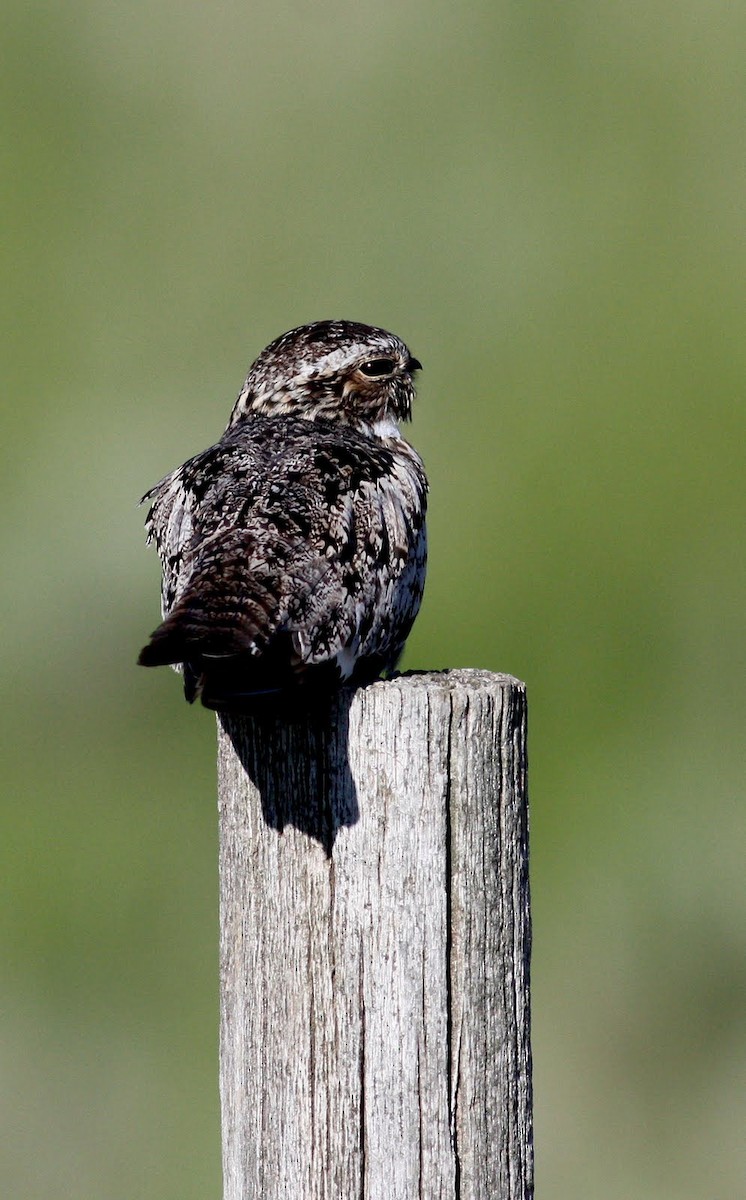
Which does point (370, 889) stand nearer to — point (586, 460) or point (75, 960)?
point (75, 960)

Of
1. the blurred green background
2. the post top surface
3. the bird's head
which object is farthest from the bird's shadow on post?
the blurred green background

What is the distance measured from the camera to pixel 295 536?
430 centimetres

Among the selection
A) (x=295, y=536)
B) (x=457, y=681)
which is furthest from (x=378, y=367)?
(x=457, y=681)

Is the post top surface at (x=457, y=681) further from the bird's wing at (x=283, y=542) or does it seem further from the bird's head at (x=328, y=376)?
the bird's head at (x=328, y=376)

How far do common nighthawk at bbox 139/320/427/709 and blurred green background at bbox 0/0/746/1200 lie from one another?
165 inches

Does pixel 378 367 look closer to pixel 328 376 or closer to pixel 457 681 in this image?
pixel 328 376

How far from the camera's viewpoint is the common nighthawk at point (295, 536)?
3.75 m

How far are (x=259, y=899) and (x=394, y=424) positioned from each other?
9.39 ft

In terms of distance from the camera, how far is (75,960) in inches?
396

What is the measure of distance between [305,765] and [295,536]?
793 millimetres

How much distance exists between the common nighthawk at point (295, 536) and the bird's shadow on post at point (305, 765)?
0.09 m

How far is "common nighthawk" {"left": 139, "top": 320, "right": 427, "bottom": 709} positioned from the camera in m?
3.75

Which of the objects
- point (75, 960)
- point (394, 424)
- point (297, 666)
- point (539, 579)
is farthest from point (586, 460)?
point (297, 666)

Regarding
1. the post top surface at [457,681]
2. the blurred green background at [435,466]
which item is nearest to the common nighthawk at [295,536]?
the post top surface at [457,681]
